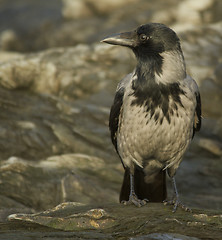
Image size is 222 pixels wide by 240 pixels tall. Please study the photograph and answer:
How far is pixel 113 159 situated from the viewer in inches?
337

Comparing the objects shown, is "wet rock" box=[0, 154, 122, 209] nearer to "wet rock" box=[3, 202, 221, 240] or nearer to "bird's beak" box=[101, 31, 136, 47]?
"wet rock" box=[3, 202, 221, 240]

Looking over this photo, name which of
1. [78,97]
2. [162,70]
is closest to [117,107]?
[162,70]

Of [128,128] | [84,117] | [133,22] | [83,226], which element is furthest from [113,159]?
[133,22]

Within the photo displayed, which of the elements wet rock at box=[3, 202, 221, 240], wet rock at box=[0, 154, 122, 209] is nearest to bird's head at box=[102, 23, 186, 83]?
wet rock at box=[3, 202, 221, 240]

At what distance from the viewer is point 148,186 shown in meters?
6.49

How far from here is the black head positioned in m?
5.70

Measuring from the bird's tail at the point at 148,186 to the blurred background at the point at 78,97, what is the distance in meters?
0.87

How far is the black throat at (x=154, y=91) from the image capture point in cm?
564

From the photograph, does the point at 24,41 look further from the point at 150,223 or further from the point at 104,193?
the point at 150,223

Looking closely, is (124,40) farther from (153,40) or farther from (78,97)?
(78,97)

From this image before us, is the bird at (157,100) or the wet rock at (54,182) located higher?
Answer: the bird at (157,100)

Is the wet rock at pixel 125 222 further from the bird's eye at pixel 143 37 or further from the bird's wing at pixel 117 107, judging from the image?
the bird's eye at pixel 143 37

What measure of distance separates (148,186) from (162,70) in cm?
160

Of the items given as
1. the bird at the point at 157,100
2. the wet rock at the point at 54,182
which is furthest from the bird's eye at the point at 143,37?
the wet rock at the point at 54,182
